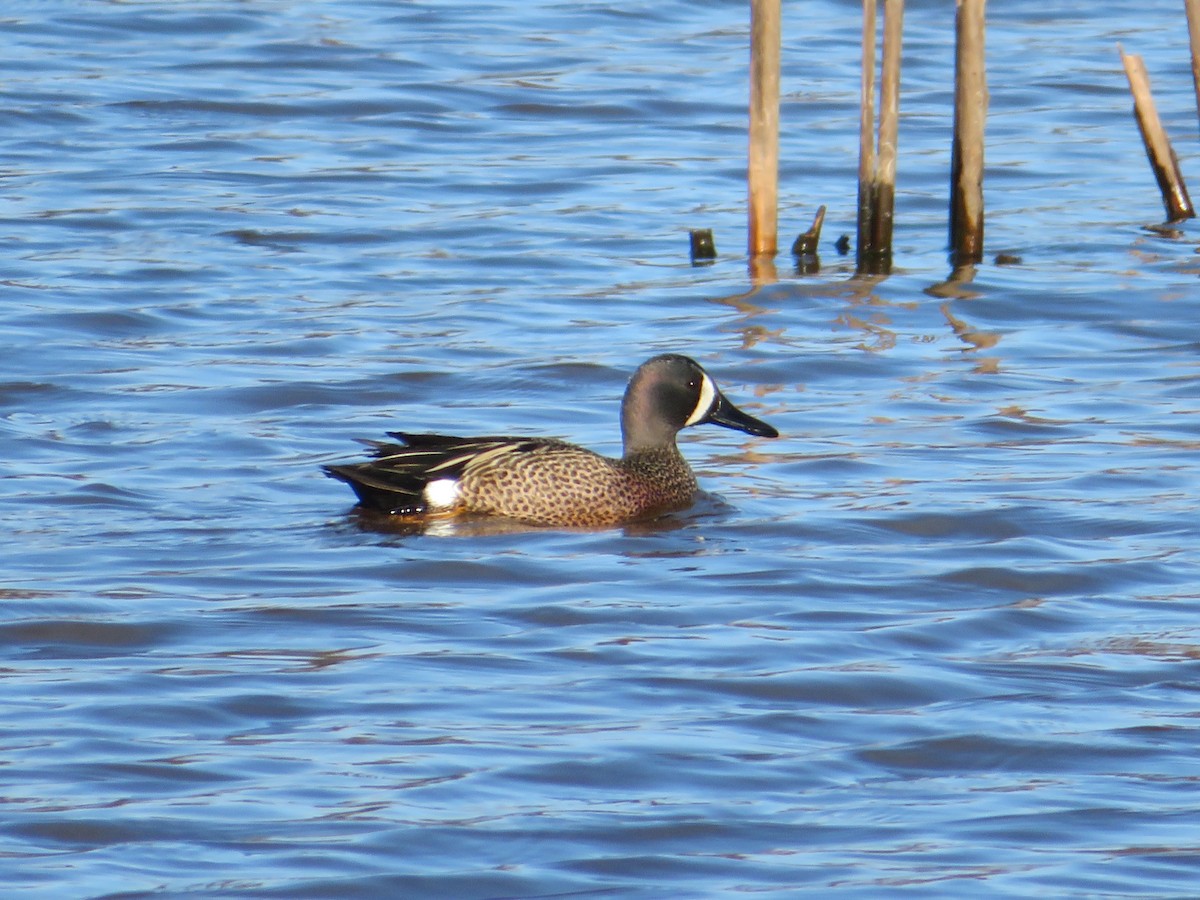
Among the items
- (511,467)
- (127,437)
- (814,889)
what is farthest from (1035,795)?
(127,437)

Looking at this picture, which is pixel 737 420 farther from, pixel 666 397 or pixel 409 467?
pixel 409 467

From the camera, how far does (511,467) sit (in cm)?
896

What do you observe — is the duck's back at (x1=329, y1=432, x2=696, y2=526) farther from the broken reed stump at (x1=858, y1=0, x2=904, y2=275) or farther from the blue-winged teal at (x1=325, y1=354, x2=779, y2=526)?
the broken reed stump at (x1=858, y1=0, x2=904, y2=275)

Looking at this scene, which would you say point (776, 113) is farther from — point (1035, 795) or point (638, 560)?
point (1035, 795)

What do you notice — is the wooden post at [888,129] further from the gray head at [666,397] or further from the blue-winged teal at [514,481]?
the blue-winged teal at [514,481]

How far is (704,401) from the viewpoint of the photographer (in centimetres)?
969

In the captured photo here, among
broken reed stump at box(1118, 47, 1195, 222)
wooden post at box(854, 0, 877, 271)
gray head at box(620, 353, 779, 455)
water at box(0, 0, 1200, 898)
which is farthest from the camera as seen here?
broken reed stump at box(1118, 47, 1195, 222)

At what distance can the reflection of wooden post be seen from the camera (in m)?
12.1

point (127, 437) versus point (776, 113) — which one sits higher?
point (776, 113)

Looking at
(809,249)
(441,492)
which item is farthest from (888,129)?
(441,492)

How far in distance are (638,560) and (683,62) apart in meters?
Answer: 11.6

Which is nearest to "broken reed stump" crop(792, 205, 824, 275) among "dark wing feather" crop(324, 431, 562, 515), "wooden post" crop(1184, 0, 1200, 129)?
"wooden post" crop(1184, 0, 1200, 129)

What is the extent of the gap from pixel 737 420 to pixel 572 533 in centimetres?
105

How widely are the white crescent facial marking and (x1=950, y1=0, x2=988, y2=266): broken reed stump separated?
10.9ft
